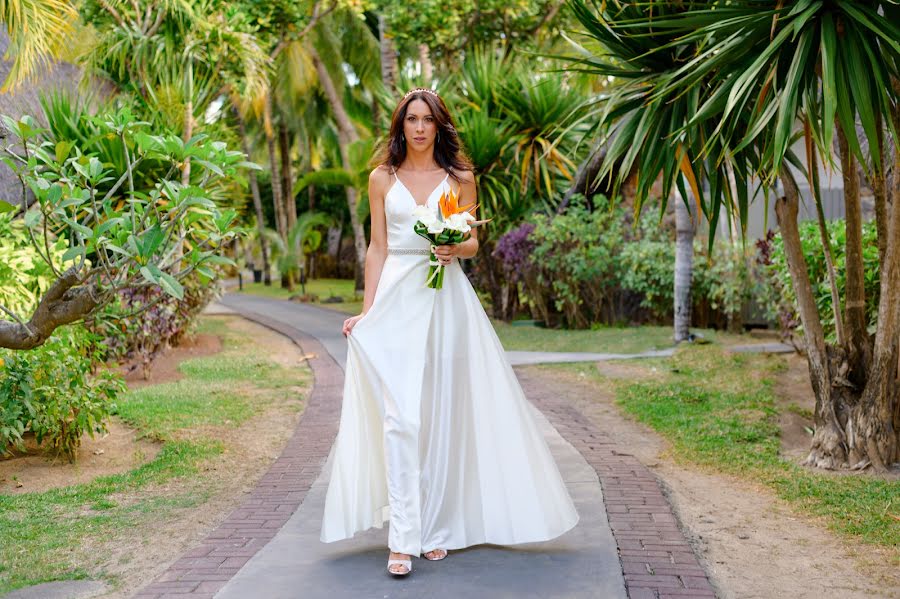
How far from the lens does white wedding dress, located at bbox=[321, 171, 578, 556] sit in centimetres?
432

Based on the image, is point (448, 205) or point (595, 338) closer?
point (448, 205)

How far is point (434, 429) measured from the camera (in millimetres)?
4414

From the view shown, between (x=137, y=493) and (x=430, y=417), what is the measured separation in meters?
2.66

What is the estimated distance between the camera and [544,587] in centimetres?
395

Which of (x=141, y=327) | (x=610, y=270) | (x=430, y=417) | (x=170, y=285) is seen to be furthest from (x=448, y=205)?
(x=610, y=270)

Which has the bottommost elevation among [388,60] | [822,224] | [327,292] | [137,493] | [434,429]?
[137,493]

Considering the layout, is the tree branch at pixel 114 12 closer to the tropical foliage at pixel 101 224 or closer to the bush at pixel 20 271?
the bush at pixel 20 271

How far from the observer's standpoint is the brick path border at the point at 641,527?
4.03m

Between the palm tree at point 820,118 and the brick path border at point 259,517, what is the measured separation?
3.06 metres

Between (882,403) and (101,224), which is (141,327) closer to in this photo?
(101,224)

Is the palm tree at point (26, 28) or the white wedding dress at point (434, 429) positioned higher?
the palm tree at point (26, 28)

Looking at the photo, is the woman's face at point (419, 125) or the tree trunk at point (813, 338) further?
the tree trunk at point (813, 338)

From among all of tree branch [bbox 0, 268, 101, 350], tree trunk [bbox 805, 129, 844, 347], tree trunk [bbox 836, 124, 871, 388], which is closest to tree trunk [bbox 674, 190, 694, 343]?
tree trunk [bbox 805, 129, 844, 347]

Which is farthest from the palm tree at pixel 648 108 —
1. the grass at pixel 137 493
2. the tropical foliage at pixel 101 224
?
the grass at pixel 137 493
